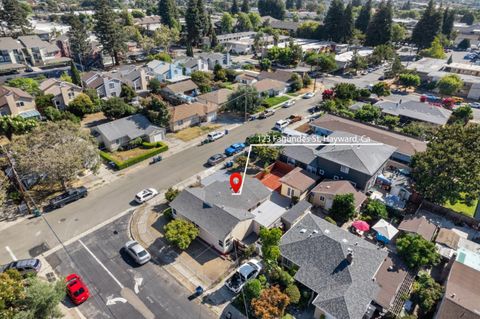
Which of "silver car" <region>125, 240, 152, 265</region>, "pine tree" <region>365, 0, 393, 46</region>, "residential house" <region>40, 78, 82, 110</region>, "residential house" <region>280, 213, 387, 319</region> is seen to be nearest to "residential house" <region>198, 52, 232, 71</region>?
"residential house" <region>40, 78, 82, 110</region>

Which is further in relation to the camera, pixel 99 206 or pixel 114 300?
pixel 99 206

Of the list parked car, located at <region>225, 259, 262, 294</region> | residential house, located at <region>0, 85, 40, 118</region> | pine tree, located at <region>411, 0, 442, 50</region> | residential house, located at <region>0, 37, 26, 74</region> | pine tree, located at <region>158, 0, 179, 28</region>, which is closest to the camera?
parked car, located at <region>225, 259, 262, 294</region>

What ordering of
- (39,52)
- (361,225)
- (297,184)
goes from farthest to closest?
(39,52), (297,184), (361,225)

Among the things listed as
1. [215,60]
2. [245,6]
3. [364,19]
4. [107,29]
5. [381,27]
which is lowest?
[215,60]

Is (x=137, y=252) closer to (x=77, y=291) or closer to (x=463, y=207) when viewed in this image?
(x=77, y=291)

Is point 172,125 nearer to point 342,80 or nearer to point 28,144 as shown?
point 28,144

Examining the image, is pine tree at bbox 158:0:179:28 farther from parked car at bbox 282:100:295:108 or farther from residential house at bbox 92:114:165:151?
residential house at bbox 92:114:165:151

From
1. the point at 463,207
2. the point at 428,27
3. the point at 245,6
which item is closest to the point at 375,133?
the point at 463,207
